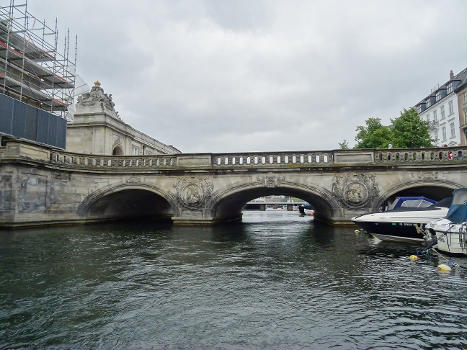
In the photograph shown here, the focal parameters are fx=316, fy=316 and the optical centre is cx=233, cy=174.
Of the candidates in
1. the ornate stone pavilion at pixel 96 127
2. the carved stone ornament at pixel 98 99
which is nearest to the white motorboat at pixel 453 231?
the ornate stone pavilion at pixel 96 127

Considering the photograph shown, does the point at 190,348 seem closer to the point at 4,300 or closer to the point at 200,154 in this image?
the point at 4,300

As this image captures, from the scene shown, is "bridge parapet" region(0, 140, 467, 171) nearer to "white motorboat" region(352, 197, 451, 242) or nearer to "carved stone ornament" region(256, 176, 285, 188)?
"carved stone ornament" region(256, 176, 285, 188)

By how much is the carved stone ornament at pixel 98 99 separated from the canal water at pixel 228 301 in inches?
740

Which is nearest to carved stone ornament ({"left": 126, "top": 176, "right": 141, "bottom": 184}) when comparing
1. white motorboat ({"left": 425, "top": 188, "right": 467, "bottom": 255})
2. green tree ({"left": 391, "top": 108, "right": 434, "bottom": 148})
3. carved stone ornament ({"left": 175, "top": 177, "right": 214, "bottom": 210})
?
carved stone ornament ({"left": 175, "top": 177, "right": 214, "bottom": 210})

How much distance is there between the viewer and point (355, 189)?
17.3m

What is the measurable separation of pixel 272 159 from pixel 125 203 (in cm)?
1268

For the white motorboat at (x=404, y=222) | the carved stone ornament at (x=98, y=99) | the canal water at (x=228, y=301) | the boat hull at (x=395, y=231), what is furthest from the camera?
the carved stone ornament at (x=98, y=99)

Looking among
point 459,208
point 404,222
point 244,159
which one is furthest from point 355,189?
point 459,208

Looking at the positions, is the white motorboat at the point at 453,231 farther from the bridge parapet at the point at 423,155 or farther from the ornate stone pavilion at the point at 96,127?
the ornate stone pavilion at the point at 96,127

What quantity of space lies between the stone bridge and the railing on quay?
0.17 feet

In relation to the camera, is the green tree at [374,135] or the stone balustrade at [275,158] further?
the green tree at [374,135]

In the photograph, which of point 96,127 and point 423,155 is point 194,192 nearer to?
point 96,127

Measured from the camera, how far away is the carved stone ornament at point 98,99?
2655 centimetres

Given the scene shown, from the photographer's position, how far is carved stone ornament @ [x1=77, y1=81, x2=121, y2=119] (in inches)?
1045
